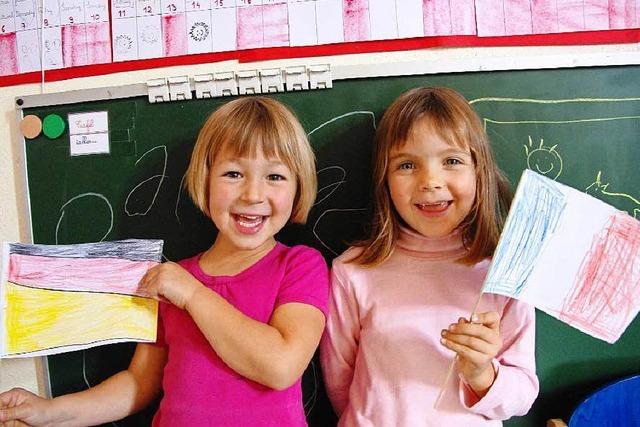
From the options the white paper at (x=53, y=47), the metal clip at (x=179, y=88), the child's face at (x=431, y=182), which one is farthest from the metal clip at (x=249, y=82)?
the white paper at (x=53, y=47)

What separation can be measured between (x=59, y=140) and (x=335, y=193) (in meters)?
0.63

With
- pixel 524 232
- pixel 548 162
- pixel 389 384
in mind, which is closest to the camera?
pixel 524 232

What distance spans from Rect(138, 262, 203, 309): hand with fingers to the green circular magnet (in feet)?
1.42

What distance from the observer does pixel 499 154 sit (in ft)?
3.39

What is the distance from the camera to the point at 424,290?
3.01 feet

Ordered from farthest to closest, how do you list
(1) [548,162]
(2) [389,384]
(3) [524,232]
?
(1) [548,162], (2) [389,384], (3) [524,232]

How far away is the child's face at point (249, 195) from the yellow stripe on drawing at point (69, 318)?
0.22 meters

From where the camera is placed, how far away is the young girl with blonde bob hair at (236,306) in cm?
85

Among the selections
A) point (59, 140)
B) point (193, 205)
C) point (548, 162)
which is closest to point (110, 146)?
point (59, 140)

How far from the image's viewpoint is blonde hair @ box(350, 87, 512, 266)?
2.98ft

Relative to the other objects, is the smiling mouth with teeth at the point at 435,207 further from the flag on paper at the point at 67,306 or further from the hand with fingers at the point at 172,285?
the flag on paper at the point at 67,306

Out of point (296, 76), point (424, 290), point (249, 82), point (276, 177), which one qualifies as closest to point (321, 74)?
point (296, 76)

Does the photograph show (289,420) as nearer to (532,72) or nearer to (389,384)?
(389,384)

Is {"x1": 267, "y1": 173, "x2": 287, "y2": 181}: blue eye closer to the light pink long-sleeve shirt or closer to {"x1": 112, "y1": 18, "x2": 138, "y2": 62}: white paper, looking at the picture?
the light pink long-sleeve shirt
